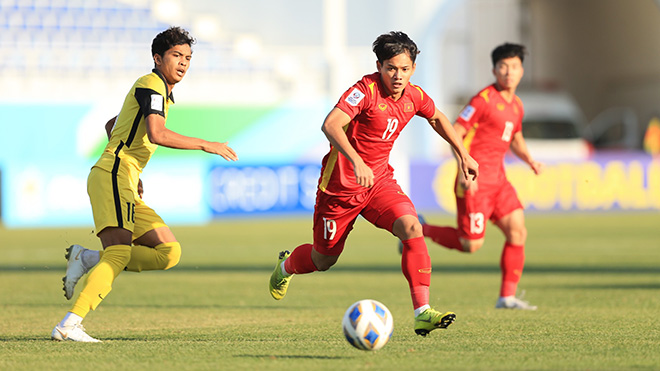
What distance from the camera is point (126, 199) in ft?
21.7

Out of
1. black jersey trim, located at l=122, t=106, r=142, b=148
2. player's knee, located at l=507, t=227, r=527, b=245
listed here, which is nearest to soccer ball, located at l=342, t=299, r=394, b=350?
black jersey trim, located at l=122, t=106, r=142, b=148

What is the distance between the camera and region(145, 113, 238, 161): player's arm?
6105 millimetres

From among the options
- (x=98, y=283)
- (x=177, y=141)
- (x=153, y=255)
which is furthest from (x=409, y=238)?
(x=98, y=283)

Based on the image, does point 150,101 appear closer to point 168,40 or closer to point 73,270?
point 168,40

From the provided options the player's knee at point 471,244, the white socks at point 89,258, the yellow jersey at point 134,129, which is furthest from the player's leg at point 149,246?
the player's knee at point 471,244

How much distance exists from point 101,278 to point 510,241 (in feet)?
12.1

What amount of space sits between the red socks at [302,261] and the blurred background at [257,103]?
14.0m

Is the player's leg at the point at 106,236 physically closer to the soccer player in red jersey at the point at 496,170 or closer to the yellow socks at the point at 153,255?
the yellow socks at the point at 153,255

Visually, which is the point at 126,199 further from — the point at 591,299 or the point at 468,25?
the point at 468,25

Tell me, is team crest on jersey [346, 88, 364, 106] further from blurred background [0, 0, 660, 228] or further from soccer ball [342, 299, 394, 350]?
blurred background [0, 0, 660, 228]

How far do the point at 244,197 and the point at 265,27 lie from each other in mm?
9804

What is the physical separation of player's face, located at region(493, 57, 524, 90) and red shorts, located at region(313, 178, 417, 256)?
2055 millimetres

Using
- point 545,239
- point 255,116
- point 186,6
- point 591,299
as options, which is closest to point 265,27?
point 186,6

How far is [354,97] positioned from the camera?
654cm
